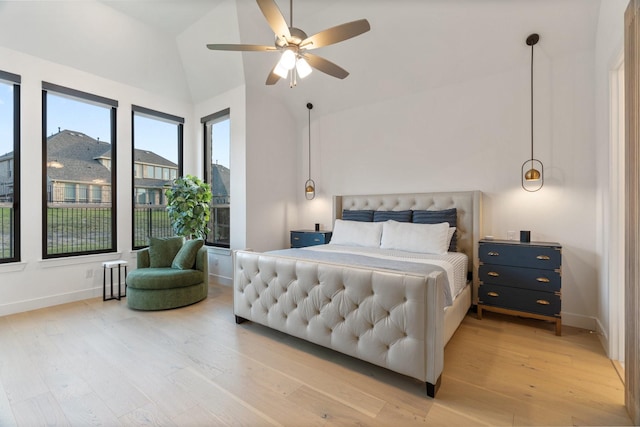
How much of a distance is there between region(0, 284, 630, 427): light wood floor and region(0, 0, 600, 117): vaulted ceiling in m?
3.05

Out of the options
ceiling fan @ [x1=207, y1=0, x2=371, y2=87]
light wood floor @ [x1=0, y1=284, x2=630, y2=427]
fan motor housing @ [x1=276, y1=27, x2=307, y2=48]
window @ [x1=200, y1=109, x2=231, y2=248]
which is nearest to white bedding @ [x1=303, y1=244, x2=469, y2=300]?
light wood floor @ [x1=0, y1=284, x2=630, y2=427]

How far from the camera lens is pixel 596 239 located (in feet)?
9.55

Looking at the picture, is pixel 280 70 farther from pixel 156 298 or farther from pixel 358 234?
pixel 156 298

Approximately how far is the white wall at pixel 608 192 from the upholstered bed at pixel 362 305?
1083 millimetres

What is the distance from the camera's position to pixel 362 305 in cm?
208

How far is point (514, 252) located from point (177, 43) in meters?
5.40

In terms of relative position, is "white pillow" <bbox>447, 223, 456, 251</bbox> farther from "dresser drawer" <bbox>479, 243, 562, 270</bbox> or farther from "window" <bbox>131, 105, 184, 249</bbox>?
"window" <bbox>131, 105, 184, 249</bbox>

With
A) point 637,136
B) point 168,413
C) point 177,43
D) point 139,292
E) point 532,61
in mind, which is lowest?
point 168,413

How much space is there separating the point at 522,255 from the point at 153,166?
5.35 metres

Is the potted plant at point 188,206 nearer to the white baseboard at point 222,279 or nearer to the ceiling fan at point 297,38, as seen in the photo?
the white baseboard at point 222,279

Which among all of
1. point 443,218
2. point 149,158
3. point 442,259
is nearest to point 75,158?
point 149,158

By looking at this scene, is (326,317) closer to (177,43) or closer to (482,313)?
(482,313)

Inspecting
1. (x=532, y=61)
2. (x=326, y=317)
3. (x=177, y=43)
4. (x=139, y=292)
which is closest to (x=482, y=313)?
(x=326, y=317)

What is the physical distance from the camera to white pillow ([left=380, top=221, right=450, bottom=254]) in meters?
3.18
